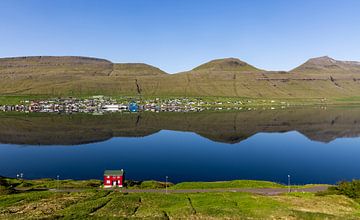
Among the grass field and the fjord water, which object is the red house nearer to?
the grass field

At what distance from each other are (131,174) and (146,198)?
53029 millimetres

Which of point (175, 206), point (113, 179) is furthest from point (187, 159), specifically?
point (175, 206)

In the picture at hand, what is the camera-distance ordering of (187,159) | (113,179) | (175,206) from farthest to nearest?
(187,159) < (113,179) < (175,206)

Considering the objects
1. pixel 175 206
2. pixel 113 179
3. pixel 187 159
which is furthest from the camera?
pixel 187 159

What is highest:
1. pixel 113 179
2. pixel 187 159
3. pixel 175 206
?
pixel 175 206

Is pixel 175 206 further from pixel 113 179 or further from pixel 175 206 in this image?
pixel 113 179

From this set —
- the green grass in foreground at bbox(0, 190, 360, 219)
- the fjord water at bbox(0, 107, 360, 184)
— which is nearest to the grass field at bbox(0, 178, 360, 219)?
the green grass in foreground at bbox(0, 190, 360, 219)

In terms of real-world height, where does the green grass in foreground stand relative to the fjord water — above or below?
above

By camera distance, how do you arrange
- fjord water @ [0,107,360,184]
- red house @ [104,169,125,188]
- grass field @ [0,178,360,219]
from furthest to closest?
fjord water @ [0,107,360,184] < red house @ [104,169,125,188] < grass field @ [0,178,360,219]

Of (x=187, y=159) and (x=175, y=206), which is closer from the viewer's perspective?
(x=175, y=206)

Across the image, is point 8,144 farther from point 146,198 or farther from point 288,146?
point 288,146

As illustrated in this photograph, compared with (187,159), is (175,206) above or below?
above

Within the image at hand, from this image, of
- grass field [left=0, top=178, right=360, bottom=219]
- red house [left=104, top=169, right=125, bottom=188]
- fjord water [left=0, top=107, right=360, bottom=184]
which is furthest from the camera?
fjord water [left=0, top=107, right=360, bottom=184]

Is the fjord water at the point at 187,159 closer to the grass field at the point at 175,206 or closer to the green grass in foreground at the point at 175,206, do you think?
the grass field at the point at 175,206
